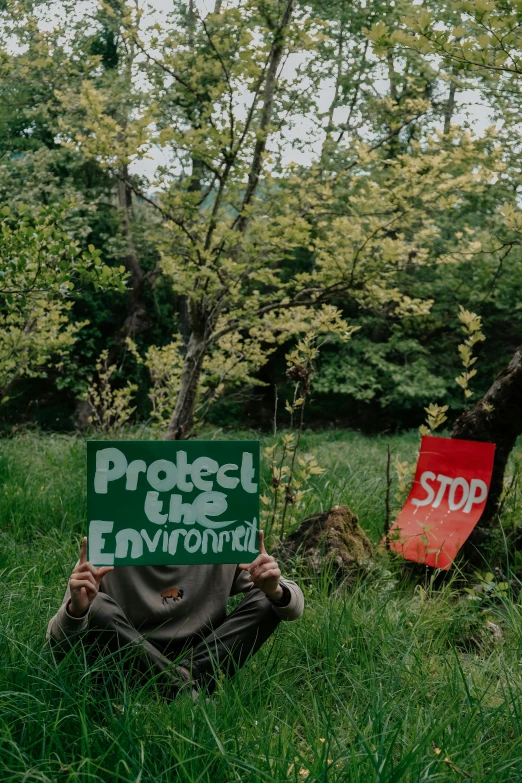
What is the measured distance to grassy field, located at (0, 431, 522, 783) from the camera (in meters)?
1.83

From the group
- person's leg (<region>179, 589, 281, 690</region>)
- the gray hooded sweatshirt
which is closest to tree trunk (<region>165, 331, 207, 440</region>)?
the gray hooded sweatshirt

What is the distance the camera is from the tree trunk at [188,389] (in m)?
5.34

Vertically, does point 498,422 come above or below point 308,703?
above

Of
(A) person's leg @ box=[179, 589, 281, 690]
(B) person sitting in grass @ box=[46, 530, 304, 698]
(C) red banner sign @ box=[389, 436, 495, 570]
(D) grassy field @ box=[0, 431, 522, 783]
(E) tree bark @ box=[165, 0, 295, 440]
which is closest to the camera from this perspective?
(D) grassy field @ box=[0, 431, 522, 783]

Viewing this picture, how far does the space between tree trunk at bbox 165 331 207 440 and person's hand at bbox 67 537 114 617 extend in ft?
9.97

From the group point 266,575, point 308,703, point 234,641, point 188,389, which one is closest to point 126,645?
point 234,641

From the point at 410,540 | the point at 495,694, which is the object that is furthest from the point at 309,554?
the point at 495,694

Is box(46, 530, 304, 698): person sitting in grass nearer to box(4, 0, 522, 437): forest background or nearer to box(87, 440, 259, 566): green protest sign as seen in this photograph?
box(87, 440, 259, 566): green protest sign

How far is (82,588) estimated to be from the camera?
2188 millimetres

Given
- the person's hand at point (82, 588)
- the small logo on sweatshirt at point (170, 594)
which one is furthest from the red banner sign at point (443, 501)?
the person's hand at point (82, 588)

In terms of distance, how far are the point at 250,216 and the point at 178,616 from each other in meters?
3.42

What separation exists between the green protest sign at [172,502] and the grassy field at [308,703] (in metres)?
0.37

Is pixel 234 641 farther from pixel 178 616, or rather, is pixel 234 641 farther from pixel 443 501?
pixel 443 501

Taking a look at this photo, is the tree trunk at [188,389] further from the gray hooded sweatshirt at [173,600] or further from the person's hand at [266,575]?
the person's hand at [266,575]
